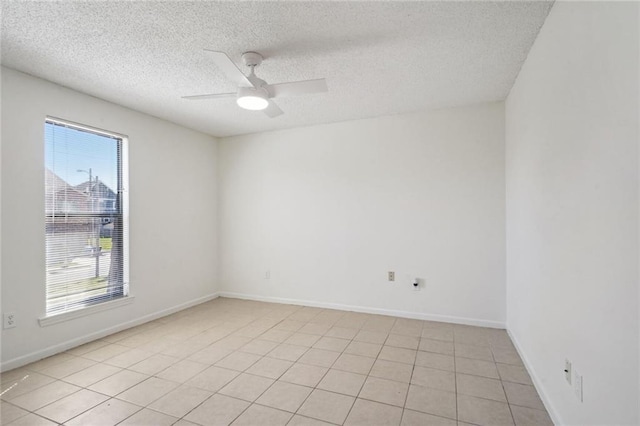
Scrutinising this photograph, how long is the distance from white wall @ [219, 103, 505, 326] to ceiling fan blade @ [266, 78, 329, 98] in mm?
1823

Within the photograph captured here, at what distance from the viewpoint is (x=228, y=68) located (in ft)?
6.50

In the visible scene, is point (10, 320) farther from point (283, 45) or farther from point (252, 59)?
point (283, 45)

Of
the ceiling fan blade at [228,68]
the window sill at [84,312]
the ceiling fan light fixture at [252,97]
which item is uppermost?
the ceiling fan blade at [228,68]

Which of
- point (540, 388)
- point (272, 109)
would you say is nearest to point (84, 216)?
point (272, 109)

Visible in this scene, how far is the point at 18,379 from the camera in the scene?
7.59ft

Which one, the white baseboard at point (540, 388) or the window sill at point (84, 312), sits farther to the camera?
the window sill at point (84, 312)

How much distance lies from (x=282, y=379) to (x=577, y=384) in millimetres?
1821

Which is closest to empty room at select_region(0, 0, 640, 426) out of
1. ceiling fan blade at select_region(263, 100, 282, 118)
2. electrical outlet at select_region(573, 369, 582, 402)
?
electrical outlet at select_region(573, 369, 582, 402)

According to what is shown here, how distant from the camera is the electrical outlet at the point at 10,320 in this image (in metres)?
2.42

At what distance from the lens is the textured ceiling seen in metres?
1.81

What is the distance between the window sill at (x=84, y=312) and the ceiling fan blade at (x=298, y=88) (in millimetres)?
2778

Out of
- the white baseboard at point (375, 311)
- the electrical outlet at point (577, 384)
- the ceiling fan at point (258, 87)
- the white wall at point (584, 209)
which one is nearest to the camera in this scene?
the white wall at point (584, 209)

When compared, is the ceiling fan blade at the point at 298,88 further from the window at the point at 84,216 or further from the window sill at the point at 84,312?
the window sill at the point at 84,312

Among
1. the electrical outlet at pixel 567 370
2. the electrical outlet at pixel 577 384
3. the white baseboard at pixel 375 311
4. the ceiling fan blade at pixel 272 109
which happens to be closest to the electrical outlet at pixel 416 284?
the white baseboard at pixel 375 311
